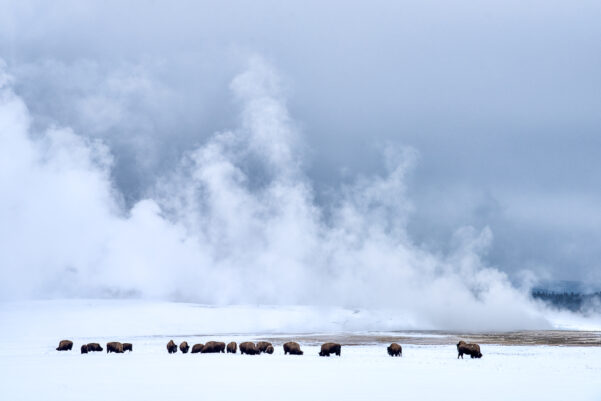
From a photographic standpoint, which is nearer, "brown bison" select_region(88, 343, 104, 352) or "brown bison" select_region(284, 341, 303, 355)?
"brown bison" select_region(284, 341, 303, 355)

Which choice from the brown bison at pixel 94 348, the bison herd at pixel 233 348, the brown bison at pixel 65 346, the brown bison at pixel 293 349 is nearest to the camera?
the bison herd at pixel 233 348

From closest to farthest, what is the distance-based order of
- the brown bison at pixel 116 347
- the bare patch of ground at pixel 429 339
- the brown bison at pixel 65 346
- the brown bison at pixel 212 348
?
the brown bison at pixel 116 347
the brown bison at pixel 212 348
the brown bison at pixel 65 346
the bare patch of ground at pixel 429 339

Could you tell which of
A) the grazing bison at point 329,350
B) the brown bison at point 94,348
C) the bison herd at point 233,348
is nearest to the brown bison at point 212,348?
the bison herd at point 233,348

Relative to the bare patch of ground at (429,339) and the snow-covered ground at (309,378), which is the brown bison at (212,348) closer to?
the snow-covered ground at (309,378)

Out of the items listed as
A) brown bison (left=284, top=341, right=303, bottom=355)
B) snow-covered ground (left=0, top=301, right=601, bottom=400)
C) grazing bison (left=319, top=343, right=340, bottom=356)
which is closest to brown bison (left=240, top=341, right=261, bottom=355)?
brown bison (left=284, top=341, right=303, bottom=355)

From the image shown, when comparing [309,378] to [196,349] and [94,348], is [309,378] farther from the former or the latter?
[94,348]

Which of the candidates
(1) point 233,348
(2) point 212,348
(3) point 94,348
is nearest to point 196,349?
(2) point 212,348

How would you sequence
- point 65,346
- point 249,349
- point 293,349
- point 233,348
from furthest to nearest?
point 65,346 → point 233,348 → point 249,349 → point 293,349

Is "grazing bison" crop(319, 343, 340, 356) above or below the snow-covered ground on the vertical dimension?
above

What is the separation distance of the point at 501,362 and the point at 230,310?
8462 centimetres

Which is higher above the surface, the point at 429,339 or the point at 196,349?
the point at 429,339

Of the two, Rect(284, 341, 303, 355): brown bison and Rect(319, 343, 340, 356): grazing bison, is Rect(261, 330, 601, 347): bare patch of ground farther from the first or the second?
Rect(319, 343, 340, 356): grazing bison

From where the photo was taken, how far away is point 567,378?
27516 mm

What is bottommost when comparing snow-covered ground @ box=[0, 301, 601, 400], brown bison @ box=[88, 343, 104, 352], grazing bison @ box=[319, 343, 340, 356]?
snow-covered ground @ box=[0, 301, 601, 400]
